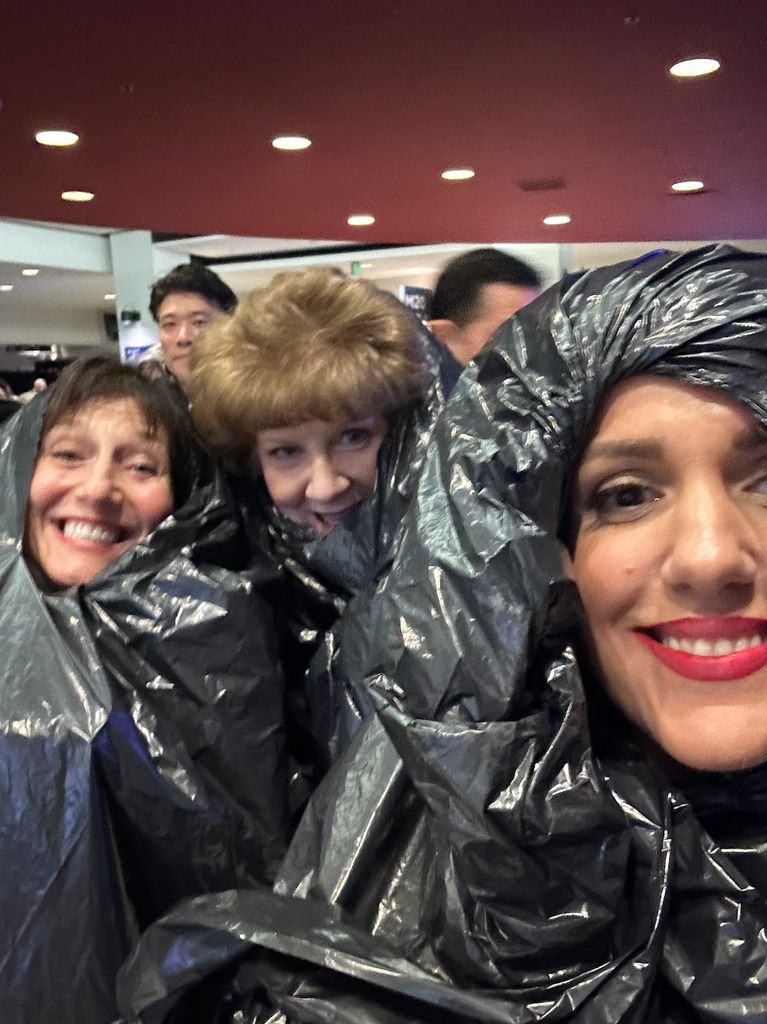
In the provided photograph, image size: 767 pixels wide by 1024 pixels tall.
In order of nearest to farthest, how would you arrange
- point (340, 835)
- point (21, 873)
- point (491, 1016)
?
point (491, 1016)
point (340, 835)
point (21, 873)

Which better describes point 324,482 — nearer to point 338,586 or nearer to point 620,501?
point 338,586

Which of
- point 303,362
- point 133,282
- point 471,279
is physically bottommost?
point 303,362

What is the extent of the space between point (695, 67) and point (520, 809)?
2512mm

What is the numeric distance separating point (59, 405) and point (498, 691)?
0.84 meters

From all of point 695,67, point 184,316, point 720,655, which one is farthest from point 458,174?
point 720,655

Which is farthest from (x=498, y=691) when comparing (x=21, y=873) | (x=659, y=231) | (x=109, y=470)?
(x=659, y=231)

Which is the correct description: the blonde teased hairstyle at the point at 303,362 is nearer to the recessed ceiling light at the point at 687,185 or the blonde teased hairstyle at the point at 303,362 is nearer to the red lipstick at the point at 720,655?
the red lipstick at the point at 720,655

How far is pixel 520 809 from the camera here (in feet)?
2.42

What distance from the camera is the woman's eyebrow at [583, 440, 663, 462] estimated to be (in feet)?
2.60

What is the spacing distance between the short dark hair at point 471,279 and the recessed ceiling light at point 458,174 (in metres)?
1.07

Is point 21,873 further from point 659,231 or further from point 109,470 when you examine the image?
point 659,231

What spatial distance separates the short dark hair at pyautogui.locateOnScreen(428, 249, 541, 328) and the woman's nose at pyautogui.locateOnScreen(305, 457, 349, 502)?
146 centimetres

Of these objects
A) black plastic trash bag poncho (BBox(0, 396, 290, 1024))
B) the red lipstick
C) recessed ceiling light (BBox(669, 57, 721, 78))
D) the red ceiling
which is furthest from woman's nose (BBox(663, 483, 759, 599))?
recessed ceiling light (BBox(669, 57, 721, 78))

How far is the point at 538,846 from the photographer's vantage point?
29.6 inches
